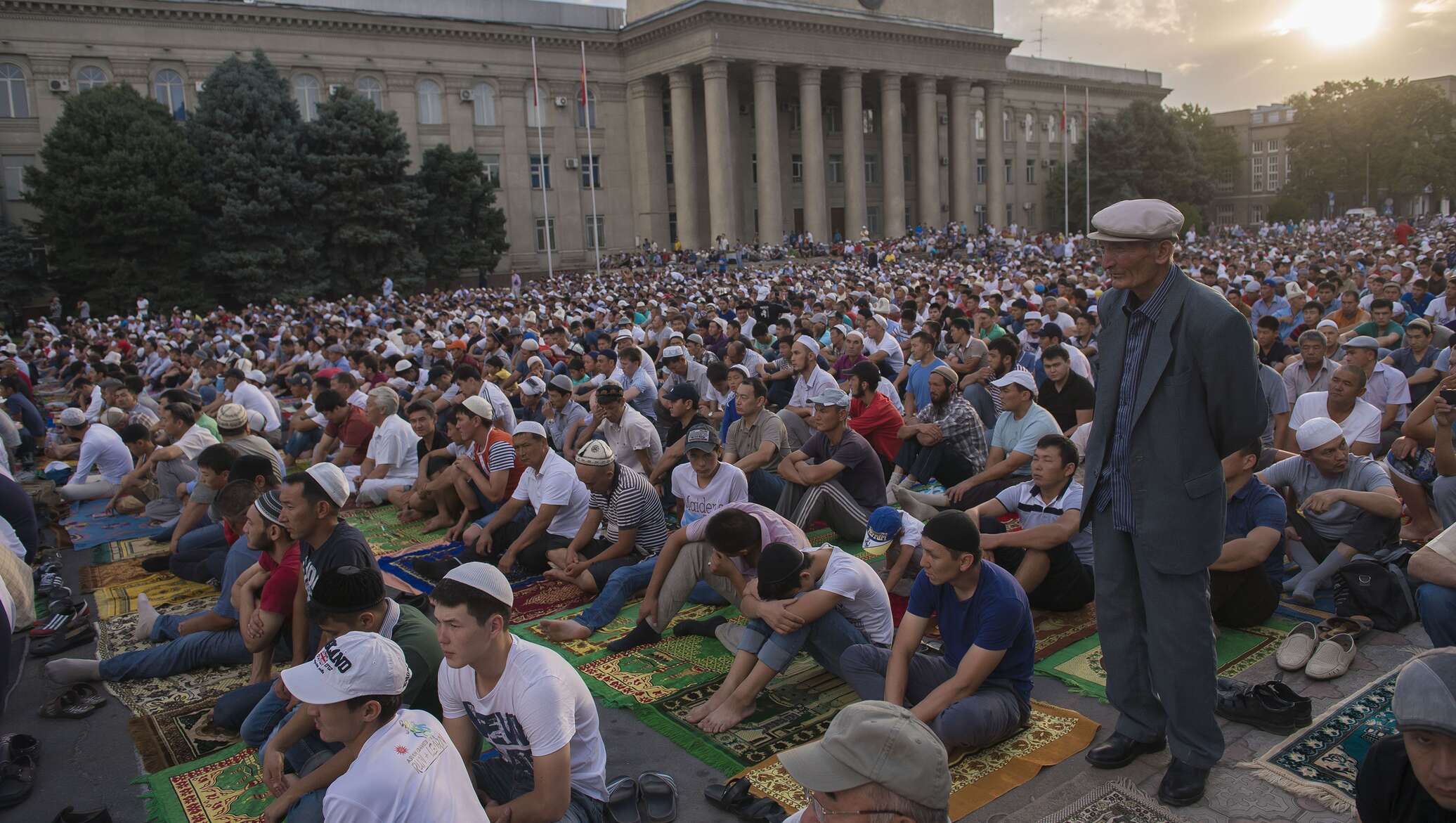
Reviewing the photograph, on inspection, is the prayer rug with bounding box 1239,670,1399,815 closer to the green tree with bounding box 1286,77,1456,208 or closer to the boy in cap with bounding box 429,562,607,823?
the boy in cap with bounding box 429,562,607,823

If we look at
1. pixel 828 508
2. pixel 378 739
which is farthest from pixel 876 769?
pixel 828 508

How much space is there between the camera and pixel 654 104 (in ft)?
163

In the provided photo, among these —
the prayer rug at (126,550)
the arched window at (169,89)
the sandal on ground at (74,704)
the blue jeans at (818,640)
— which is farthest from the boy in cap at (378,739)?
the arched window at (169,89)

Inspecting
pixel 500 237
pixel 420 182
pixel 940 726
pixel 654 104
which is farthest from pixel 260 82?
pixel 940 726

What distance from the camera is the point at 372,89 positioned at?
44.2 metres

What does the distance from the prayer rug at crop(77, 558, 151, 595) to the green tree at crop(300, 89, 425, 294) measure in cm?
Answer: 2930

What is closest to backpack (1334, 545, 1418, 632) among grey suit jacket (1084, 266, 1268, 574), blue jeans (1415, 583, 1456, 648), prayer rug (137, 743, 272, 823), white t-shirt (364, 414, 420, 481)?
blue jeans (1415, 583, 1456, 648)

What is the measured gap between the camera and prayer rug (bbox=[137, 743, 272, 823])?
15.5ft

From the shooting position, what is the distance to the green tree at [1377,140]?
72.6 metres

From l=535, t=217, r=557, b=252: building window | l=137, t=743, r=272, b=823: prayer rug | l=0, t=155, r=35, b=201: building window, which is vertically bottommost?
l=137, t=743, r=272, b=823: prayer rug

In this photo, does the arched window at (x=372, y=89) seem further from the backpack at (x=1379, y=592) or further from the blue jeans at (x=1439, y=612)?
the blue jeans at (x=1439, y=612)

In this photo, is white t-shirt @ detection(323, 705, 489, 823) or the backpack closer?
white t-shirt @ detection(323, 705, 489, 823)

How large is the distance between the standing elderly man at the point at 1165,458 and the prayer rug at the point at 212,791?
4037 millimetres

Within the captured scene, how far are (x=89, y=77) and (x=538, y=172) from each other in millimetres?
18431
